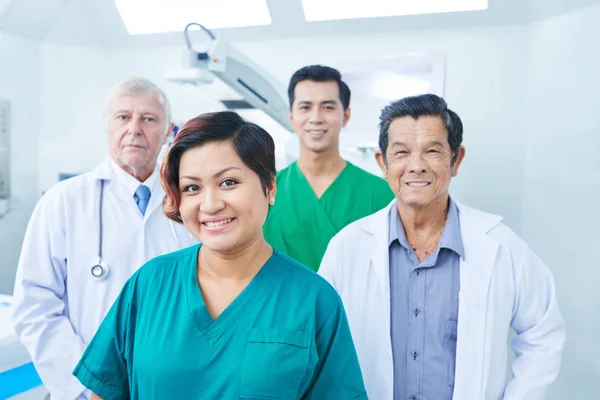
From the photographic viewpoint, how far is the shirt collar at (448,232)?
4.14 feet

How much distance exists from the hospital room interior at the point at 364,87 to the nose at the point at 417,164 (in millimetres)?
774

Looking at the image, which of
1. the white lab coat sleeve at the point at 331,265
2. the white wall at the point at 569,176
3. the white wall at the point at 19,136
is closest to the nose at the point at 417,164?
the white lab coat sleeve at the point at 331,265

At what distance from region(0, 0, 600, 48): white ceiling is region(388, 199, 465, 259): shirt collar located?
1.36 metres

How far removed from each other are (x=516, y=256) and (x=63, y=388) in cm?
107

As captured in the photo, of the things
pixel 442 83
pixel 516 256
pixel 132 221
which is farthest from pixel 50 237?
pixel 442 83

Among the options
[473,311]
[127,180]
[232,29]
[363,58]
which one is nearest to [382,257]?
[473,311]

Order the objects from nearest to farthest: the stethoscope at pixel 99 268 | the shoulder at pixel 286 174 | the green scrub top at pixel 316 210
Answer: the stethoscope at pixel 99 268 < the green scrub top at pixel 316 210 < the shoulder at pixel 286 174

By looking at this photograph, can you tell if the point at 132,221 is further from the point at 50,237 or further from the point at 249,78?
the point at 249,78

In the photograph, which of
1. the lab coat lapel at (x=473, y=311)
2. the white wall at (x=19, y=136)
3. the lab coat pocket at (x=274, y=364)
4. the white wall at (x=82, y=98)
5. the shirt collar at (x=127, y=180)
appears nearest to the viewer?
the lab coat pocket at (x=274, y=364)

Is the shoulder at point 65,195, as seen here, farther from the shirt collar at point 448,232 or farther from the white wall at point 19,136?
the white wall at point 19,136

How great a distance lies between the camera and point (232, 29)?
120 inches

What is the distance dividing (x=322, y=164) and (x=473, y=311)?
0.74 meters

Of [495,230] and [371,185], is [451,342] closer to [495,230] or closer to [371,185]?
[495,230]

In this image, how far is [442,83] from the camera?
232 cm
